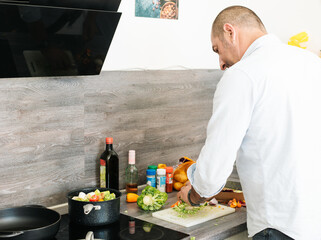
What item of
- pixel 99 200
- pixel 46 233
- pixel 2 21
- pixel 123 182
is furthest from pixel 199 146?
pixel 2 21

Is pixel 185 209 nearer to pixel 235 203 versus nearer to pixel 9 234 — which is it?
pixel 235 203

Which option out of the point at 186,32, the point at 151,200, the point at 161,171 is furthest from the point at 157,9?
the point at 151,200

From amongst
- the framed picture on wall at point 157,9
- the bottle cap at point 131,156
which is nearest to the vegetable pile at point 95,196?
the bottle cap at point 131,156

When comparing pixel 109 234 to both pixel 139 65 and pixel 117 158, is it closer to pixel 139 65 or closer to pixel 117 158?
pixel 117 158

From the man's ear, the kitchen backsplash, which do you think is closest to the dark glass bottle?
the kitchen backsplash

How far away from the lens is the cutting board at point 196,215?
203 centimetres

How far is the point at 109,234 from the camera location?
1.91 metres

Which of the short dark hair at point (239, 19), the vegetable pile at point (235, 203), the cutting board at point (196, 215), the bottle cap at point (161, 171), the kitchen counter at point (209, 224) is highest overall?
the short dark hair at point (239, 19)

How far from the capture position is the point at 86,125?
89.5 inches

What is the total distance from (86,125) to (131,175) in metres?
0.35

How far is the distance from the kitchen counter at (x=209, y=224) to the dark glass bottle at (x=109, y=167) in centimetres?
12

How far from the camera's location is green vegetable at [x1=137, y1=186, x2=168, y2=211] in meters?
2.17

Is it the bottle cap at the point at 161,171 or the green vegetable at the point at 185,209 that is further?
the bottle cap at the point at 161,171

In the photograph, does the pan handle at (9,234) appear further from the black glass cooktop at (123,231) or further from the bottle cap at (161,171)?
the bottle cap at (161,171)
